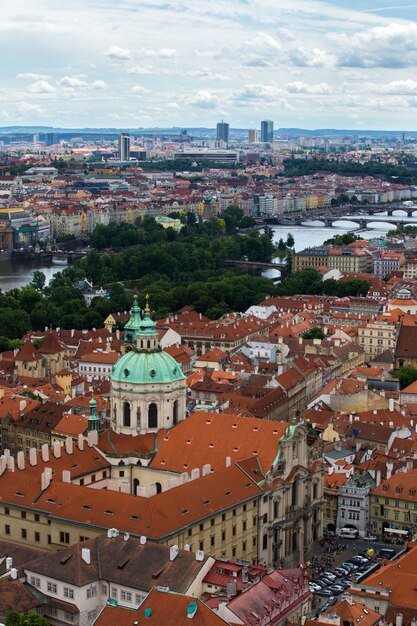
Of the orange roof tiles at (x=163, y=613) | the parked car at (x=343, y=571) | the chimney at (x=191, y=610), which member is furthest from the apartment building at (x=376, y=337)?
the chimney at (x=191, y=610)

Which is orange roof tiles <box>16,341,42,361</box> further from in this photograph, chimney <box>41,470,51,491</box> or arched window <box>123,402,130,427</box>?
chimney <box>41,470,51,491</box>

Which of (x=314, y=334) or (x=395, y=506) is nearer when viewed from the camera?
(x=395, y=506)

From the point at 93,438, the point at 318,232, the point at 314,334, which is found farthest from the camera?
Answer: the point at 318,232

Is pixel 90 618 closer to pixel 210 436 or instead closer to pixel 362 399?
pixel 210 436

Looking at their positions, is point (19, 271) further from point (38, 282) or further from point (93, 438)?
point (93, 438)

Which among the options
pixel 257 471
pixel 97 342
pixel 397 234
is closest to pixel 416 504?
pixel 257 471

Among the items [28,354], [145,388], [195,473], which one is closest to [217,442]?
[195,473]

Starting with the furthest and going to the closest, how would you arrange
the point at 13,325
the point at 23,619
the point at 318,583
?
the point at 13,325 → the point at 318,583 → the point at 23,619

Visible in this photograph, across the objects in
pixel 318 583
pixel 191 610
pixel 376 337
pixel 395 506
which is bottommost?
pixel 376 337

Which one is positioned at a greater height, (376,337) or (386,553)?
(376,337)
